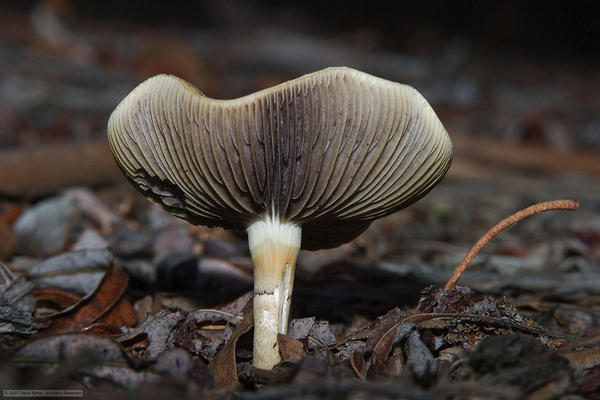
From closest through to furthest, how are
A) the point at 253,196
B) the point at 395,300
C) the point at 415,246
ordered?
1. the point at 253,196
2. the point at 395,300
3. the point at 415,246

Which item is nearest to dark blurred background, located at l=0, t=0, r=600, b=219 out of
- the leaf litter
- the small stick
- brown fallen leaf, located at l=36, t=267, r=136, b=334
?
the leaf litter

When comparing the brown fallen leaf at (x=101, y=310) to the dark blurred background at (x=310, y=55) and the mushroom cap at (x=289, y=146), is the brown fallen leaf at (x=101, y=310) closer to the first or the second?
the mushroom cap at (x=289, y=146)

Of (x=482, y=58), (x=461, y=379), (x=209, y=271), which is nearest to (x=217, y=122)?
(x=461, y=379)

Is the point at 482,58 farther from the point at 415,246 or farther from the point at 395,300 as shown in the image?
the point at 395,300

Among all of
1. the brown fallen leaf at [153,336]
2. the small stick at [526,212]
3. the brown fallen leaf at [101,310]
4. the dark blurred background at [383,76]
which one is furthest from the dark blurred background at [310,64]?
the small stick at [526,212]

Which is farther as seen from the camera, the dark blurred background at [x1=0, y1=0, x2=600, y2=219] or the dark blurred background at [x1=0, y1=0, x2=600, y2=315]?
the dark blurred background at [x1=0, y1=0, x2=600, y2=219]

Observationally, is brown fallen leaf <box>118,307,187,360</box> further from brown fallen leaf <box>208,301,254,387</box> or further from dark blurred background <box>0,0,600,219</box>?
dark blurred background <box>0,0,600,219</box>

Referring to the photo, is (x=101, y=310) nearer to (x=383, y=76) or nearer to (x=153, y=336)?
(x=153, y=336)
